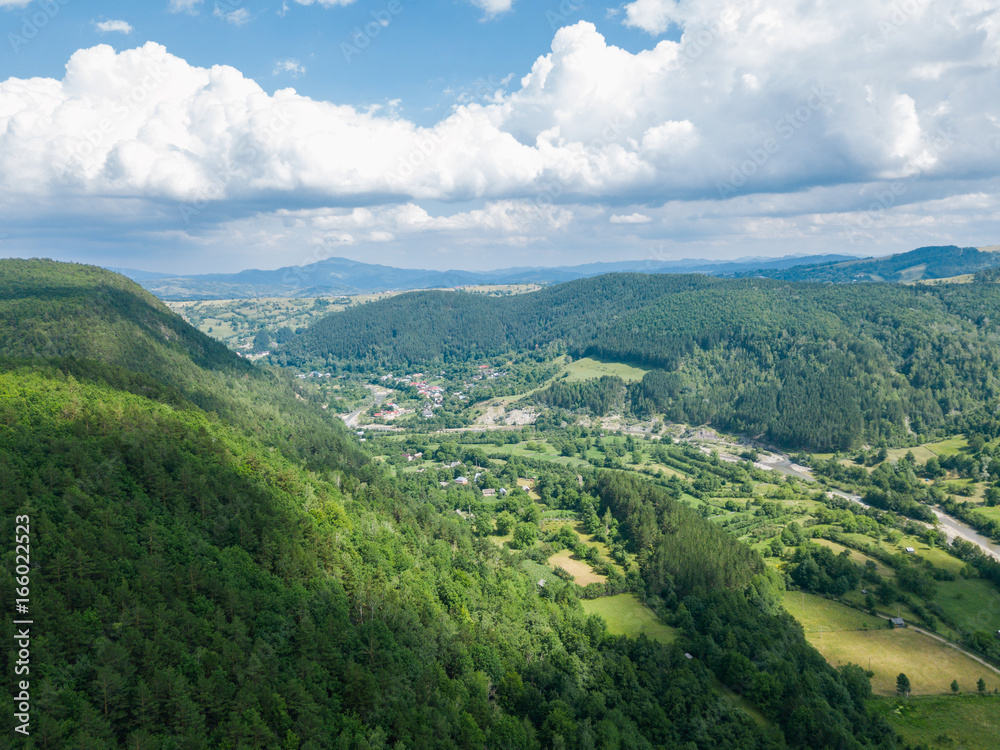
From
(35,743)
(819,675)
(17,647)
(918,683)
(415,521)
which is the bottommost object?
(918,683)

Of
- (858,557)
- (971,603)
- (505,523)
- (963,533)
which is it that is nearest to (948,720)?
(971,603)

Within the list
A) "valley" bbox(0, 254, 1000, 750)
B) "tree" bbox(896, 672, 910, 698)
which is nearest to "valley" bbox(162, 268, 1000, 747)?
"valley" bbox(0, 254, 1000, 750)

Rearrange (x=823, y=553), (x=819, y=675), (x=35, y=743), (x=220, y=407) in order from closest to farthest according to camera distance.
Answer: (x=35, y=743), (x=819, y=675), (x=823, y=553), (x=220, y=407)

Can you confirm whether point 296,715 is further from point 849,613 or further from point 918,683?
point 849,613

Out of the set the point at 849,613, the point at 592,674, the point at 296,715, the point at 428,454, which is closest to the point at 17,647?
the point at 296,715

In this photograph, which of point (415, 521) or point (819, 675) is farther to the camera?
point (415, 521)

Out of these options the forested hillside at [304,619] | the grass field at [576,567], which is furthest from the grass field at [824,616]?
the grass field at [576,567]

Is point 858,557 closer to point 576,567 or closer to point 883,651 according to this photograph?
point 883,651
